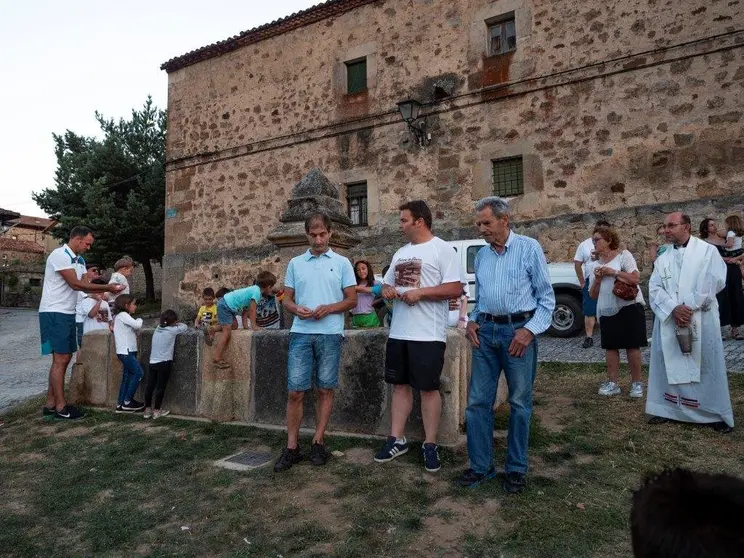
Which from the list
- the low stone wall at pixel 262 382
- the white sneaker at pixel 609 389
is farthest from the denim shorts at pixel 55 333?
the white sneaker at pixel 609 389

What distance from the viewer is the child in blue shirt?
15.4 feet

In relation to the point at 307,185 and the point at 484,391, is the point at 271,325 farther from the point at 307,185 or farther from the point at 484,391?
the point at 484,391

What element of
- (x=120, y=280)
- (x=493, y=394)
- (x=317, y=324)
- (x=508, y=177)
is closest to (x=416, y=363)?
(x=493, y=394)

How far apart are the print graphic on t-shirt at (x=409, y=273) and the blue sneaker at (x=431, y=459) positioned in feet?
3.26

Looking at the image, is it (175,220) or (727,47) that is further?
(175,220)

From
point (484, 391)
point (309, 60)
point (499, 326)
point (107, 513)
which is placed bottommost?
point (107, 513)

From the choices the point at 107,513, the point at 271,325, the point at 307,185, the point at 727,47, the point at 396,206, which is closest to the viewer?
the point at 107,513

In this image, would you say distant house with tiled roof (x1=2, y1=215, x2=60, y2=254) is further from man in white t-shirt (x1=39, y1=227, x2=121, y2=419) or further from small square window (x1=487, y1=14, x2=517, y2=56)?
man in white t-shirt (x1=39, y1=227, x2=121, y2=419)

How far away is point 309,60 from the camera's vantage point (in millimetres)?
13680

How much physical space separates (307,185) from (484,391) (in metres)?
2.95

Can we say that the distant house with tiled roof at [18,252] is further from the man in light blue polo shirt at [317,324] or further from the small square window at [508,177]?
the man in light blue polo shirt at [317,324]

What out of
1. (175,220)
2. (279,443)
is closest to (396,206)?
(175,220)

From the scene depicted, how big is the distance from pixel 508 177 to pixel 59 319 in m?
8.87

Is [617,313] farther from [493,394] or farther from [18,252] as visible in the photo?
[18,252]
